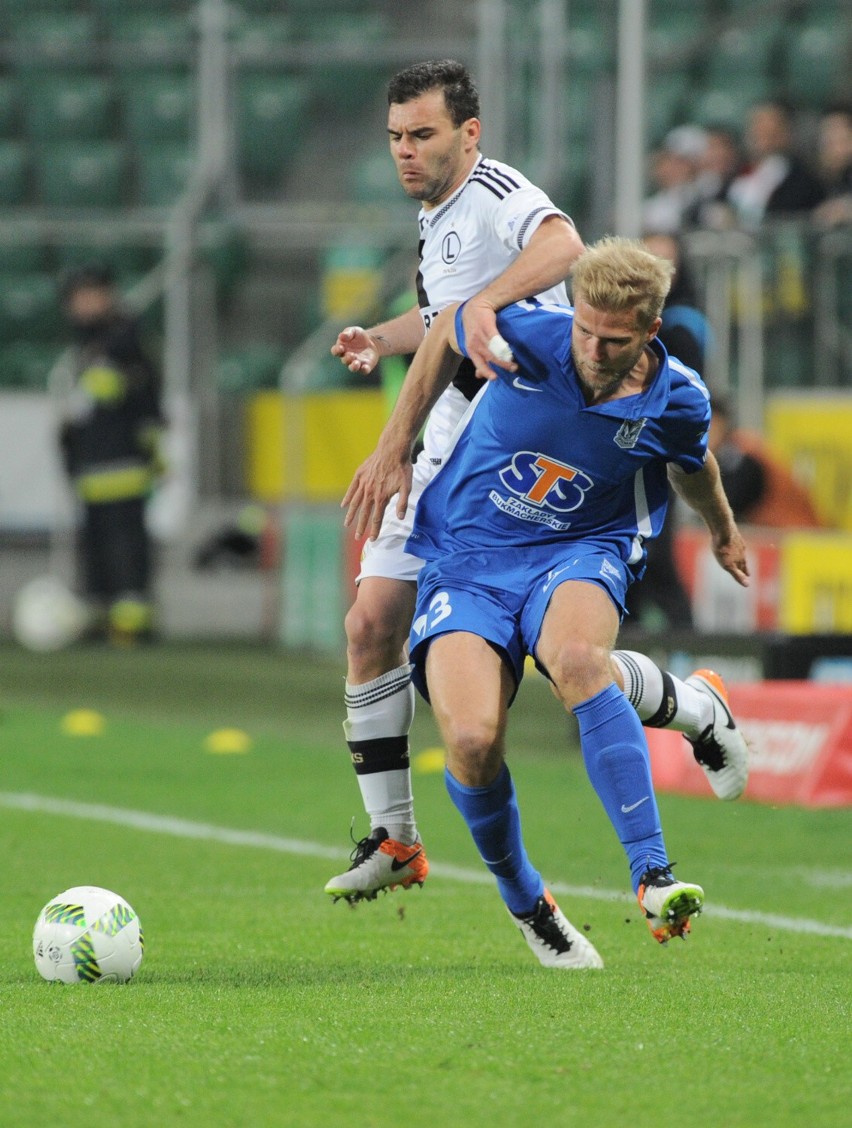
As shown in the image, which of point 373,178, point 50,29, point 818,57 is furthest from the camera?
point 50,29

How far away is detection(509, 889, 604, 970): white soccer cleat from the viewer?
204 inches

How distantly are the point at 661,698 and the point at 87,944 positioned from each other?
4.96 feet

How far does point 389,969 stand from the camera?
16.8ft

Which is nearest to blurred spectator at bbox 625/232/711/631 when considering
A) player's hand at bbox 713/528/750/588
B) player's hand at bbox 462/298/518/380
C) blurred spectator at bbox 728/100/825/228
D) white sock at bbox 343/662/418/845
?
blurred spectator at bbox 728/100/825/228

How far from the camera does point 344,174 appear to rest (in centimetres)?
1822

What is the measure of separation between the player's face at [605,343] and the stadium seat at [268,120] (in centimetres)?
1265

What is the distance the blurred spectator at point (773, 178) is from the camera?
1407 cm

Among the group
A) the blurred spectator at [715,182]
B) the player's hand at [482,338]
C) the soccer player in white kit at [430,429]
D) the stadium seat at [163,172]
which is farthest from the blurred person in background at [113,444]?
the player's hand at [482,338]

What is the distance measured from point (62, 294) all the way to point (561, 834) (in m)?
9.97

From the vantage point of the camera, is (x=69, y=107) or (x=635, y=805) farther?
(x=69, y=107)

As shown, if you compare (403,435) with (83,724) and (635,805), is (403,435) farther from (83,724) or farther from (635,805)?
(83,724)

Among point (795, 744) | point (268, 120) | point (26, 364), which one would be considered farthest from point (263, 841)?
point (268, 120)

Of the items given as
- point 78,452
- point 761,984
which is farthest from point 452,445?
point 78,452

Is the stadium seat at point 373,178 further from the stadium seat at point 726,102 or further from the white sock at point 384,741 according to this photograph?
the white sock at point 384,741
